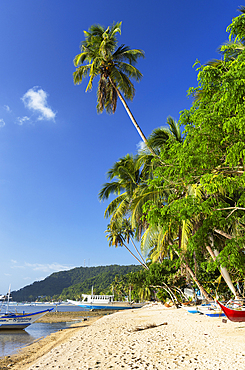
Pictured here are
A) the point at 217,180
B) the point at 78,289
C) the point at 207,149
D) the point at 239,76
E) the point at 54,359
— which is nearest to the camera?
the point at 239,76

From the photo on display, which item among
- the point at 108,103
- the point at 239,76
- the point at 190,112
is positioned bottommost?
the point at 239,76

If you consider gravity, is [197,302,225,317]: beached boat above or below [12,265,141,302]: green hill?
below

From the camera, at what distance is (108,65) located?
1262 cm

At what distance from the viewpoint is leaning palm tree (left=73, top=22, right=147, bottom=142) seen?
12367 mm

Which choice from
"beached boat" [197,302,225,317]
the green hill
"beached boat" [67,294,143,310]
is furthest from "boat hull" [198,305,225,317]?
the green hill

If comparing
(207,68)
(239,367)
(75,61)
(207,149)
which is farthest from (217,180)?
(75,61)

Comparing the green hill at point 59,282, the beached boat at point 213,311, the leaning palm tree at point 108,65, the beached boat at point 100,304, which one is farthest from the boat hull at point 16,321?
the green hill at point 59,282

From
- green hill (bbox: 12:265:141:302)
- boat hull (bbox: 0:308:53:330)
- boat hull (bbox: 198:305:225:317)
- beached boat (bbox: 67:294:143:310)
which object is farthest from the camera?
green hill (bbox: 12:265:141:302)

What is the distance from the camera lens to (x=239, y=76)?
164 inches

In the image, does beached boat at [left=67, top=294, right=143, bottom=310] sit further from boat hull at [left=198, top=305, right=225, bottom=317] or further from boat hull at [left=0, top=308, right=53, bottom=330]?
boat hull at [left=198, top=305, right=225, bottom=317]

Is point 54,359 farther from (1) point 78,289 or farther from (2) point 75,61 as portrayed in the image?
(1) point 78,289

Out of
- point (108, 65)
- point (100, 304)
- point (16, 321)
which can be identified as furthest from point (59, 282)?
point (108, 65)

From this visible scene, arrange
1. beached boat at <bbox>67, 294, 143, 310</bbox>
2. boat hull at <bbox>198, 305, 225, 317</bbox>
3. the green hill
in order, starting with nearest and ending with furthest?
boat hull at <bbox>198, 305, 225, 317</bbox>, beached boat at <bbox>67, 294, 143, 310</bbox>, the green hill

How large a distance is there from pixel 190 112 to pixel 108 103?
876 centimetres
